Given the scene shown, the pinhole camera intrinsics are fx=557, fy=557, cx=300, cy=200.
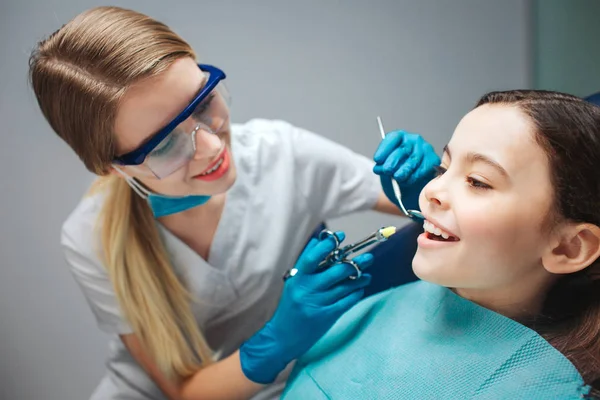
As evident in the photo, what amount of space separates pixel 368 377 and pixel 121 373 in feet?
2.30

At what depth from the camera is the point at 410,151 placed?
1.11 m

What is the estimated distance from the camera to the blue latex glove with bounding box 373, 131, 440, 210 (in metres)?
1.06

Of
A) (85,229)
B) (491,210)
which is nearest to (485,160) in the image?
(491,210)

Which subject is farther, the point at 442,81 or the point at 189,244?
the point at 442,81

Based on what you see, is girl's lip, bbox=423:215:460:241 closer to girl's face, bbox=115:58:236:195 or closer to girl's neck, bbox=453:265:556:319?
girl's neck, bbox=453:265:556:319

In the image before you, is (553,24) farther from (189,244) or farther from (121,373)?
(121,373)

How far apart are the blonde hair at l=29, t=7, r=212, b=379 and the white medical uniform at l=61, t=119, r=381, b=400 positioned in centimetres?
4

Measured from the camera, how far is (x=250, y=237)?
1312 millimetres

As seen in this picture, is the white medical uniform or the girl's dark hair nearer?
the girl's dark hair

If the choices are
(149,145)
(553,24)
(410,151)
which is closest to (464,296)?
(410,151)

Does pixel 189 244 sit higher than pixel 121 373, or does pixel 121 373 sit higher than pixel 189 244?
pixel 189 244

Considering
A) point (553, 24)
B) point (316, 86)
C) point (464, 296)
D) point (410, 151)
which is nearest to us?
point (464, 296)

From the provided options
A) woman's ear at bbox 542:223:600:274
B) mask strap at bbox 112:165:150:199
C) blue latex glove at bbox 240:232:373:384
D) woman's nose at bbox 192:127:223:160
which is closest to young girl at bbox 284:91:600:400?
woman's ear at bbox 542:223:600:274

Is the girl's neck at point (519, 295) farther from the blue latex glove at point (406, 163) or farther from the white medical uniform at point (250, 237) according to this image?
the white medical uniform at point (250, 237)
